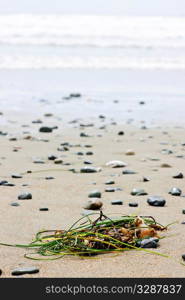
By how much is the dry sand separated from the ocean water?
344 inches

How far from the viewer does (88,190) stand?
5.18m

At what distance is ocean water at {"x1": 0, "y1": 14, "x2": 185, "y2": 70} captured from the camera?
17.5 m

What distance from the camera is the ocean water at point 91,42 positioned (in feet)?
57.4

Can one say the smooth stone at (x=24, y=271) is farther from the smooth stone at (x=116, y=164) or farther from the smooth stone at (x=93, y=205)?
the smooth stone at (x=116, y=164)

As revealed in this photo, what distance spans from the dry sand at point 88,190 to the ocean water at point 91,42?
875cm

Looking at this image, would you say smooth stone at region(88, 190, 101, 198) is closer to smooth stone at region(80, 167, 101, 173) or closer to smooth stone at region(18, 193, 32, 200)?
smooth stone at region(18, 193, 32, 200)

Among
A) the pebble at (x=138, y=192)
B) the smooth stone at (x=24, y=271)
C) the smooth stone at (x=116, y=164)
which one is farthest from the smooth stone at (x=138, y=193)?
the smooth stone at (x=24, y=271)

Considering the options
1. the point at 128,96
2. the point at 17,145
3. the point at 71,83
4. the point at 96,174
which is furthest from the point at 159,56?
the point at 96,174

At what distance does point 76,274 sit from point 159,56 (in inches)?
659

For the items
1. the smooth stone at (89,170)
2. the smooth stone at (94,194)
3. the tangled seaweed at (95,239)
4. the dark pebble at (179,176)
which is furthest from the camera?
the smooth stone at (89,170)

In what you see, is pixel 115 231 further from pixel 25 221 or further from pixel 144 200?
pixel 144 200

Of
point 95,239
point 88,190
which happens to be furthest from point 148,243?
point 88,190

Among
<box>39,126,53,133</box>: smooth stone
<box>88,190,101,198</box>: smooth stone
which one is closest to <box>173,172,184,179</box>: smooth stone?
<box>88,190,101,198</box>: smooth stone

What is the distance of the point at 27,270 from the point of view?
317 cm
